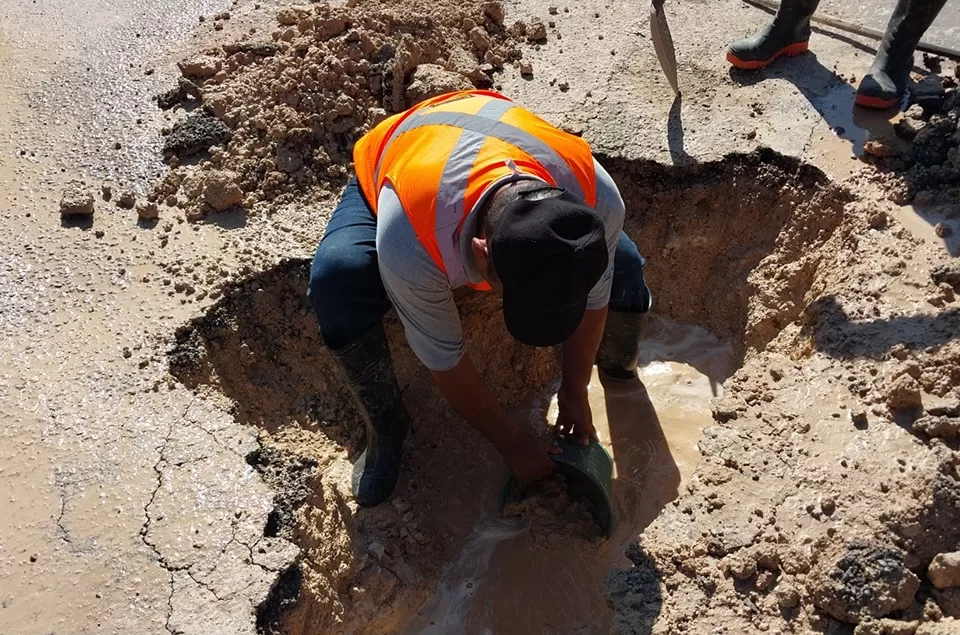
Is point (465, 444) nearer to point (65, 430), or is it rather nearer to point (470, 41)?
point (65, 430)

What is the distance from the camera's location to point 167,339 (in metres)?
2.63

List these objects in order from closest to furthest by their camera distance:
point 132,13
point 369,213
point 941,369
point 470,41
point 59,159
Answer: point 941,369
point 369,213
point 59,159
point 470,41
point 132,13

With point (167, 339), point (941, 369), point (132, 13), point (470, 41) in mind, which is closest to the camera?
point (941, 369)

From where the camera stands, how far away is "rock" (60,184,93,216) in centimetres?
299

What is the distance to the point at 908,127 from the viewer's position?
→ 2.96 m

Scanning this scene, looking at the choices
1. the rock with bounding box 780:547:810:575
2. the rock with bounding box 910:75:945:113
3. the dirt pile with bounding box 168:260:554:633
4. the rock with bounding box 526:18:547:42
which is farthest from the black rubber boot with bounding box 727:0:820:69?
the rock with bounding box 780:547:810:575

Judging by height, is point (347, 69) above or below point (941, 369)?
above

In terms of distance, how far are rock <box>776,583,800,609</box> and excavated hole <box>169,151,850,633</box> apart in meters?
1.09

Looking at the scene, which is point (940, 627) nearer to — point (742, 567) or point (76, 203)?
point (742, 567)

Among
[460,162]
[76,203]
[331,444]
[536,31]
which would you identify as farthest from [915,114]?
[76,203]

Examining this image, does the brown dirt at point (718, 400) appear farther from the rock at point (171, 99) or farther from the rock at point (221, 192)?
the rock at point (171, 99)

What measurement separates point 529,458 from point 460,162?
978 mm

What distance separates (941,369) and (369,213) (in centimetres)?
179

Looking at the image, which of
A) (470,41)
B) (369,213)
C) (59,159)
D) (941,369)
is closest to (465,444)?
(369,213)
